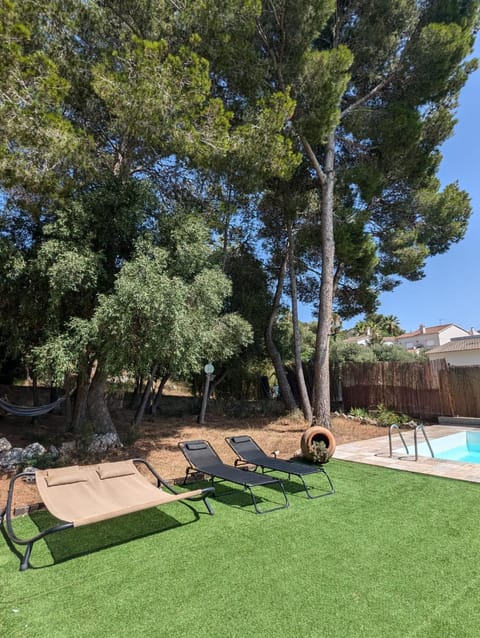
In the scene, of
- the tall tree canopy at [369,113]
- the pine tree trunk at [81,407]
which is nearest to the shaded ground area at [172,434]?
the pine tree trunk at [81,407]

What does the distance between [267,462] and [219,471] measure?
2.97 feet

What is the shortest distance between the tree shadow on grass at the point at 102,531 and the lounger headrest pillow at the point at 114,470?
542mm

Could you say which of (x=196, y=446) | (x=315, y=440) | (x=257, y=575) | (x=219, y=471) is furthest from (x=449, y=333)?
(x=257, y=575)

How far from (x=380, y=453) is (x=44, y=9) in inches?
442

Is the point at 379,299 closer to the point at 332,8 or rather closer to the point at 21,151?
the point at 332,8

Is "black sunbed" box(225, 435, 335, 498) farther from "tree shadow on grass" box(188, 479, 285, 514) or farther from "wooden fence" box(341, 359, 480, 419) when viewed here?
"wooden fence" box(341, 359, 480, 419)

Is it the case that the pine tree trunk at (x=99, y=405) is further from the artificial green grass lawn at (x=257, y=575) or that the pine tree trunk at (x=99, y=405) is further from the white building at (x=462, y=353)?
the white building at (x=462, y=353)

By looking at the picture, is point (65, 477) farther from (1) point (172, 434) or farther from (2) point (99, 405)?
(1) point (172, 434)

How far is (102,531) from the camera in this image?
4.16 m

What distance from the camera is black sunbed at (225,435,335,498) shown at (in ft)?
17.5

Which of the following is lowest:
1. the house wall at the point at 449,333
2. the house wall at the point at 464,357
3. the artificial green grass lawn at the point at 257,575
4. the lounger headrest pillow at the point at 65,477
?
the artificial green grass lawn at the point at 257,575

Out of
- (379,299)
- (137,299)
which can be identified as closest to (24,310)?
(137,299)

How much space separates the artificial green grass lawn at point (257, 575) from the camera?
8.35 ft

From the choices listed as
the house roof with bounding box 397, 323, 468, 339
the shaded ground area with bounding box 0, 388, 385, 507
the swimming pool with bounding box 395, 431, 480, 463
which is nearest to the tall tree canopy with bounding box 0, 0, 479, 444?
the shaded ground area with bounding box 0, 388, 385, 507
